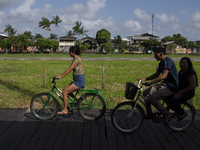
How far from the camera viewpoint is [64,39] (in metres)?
77.9

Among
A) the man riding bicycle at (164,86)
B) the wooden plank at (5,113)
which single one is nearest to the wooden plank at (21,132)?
the wooden plank at (5,113)

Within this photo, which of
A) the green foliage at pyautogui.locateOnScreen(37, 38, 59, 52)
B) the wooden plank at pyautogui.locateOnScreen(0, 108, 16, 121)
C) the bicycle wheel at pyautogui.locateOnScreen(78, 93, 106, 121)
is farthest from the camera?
the green foliage at pyautogui.locateOnScreen(37, 38, 59, 52)

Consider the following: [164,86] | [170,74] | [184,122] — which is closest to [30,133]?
[164,86]

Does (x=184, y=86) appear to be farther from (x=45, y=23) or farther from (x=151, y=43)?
(x=45, y=23)

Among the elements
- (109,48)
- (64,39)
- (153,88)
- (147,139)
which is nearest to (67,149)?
(147,139)

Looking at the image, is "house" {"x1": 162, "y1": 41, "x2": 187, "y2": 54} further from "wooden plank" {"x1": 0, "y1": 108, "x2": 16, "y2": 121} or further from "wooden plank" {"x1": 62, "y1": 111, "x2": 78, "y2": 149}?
"wooden plank" {"x1": 62, "y1": 111, "x2": 78, "y2": 149}

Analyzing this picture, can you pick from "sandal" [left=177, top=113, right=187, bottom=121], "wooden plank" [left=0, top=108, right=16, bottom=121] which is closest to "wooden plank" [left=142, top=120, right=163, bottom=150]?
"sandal" [left=177, top=113, right=187, bottom=121]

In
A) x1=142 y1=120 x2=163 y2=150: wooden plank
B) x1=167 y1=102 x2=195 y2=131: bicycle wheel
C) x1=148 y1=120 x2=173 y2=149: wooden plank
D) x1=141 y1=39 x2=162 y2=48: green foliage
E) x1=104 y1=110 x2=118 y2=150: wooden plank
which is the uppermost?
x1=141 y1=39 x2=162 y2=48: green foliage

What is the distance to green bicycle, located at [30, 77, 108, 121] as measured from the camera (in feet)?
16.3

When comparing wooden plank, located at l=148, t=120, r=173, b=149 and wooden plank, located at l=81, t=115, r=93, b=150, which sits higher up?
wooden plank, located at l=81, t=115, r=93, b=150

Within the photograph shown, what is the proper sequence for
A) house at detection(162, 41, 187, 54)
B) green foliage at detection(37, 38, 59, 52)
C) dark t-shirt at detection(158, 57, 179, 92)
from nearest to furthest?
dark t-shirt at detection(158, 57, 179, 92) < green foliage at detection(37, 38, 59, 52) < house at detection(162, 41, 187, 54)

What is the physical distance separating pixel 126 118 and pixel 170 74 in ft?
4.19

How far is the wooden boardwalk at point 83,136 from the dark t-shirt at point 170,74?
1031mm

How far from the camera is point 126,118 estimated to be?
4383 millimetres
